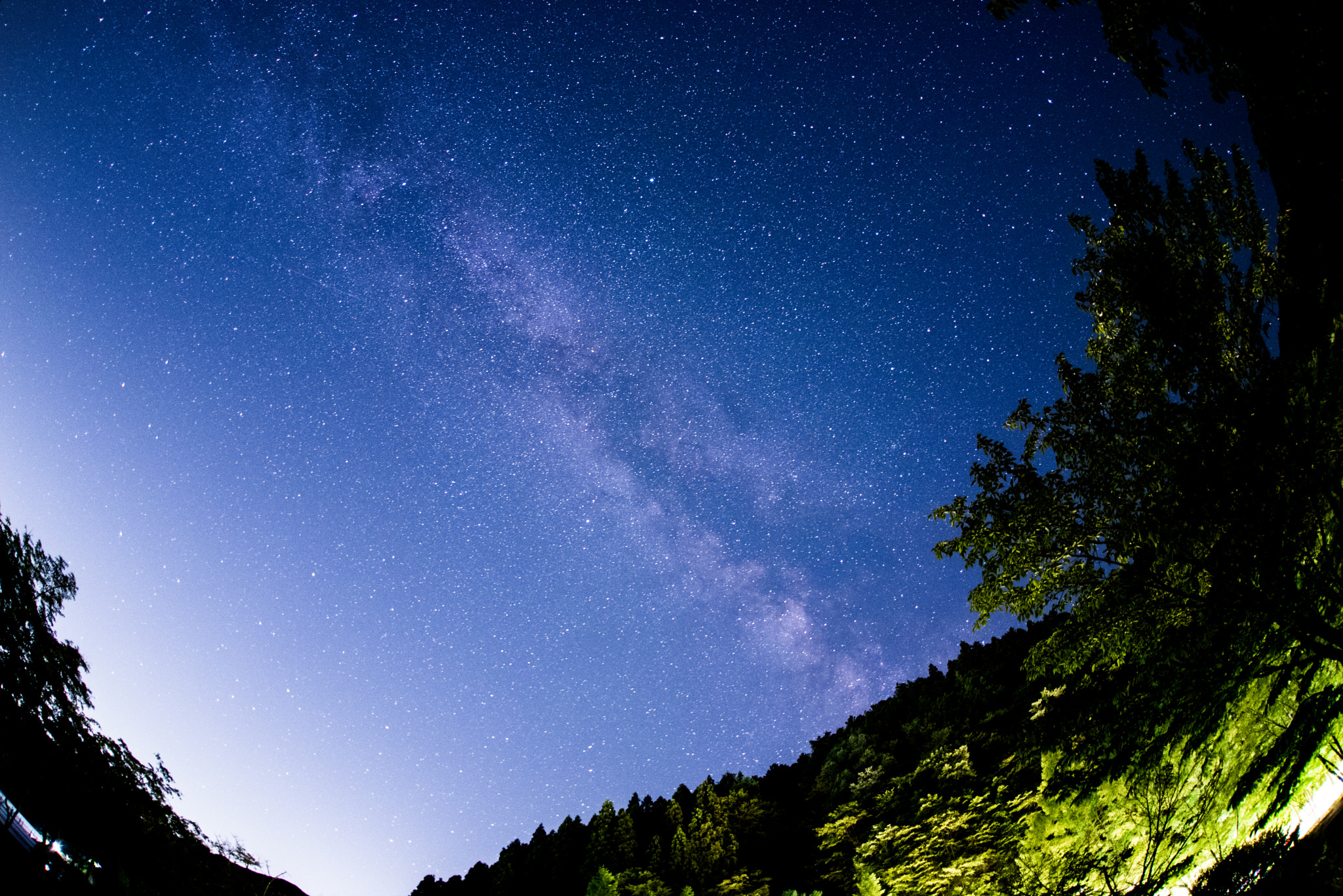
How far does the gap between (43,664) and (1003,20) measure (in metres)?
14.8

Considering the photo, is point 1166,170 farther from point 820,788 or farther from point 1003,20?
point 820,788

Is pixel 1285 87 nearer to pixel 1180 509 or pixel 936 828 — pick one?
pixel 1180 509

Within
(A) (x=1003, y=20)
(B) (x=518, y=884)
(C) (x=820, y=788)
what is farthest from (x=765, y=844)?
(A) (x=1003, y=20)

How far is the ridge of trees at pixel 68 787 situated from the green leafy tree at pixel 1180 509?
11167 millimetres

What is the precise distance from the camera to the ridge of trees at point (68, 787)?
6863 mm

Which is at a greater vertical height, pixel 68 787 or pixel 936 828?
pixel 68 787

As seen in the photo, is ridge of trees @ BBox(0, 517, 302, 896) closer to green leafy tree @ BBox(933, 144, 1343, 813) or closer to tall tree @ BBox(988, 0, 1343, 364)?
green leafy tree @ BBox(933, 144, 1343, 813)

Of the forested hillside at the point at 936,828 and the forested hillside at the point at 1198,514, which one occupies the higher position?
the forested hillside at the point at 1198,514

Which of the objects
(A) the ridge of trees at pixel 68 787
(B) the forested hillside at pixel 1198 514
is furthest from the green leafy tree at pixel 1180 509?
(A) the ridge of trees at pixel 68 787

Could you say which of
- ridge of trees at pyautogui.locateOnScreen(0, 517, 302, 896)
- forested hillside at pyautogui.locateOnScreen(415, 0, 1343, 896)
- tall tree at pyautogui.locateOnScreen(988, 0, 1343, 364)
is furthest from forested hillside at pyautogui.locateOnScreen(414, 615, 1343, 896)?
ridge of trees at pyautogui.locateOnScreen(0, 517, 302, 896)

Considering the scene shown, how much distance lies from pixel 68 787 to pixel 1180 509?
46.1ft

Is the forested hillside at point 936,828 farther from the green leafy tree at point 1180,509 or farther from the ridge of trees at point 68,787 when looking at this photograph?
the ridge of trees at point 68,787

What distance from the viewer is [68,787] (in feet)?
25.5

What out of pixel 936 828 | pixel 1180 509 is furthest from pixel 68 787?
pixel 936 828
